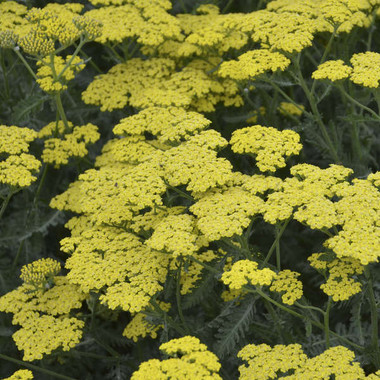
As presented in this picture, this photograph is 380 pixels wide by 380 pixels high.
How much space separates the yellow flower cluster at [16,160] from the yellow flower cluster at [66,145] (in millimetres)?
271

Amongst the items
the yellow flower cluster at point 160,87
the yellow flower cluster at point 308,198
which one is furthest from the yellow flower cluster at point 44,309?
the yellow flower cluster at point 160,87

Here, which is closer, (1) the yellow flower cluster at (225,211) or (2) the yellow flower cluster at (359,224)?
(2) the yellow flower cluster at (359,224)

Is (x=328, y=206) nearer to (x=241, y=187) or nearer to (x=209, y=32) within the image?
(x=241, y=187)

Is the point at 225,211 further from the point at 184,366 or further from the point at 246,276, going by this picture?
the point at 184,366

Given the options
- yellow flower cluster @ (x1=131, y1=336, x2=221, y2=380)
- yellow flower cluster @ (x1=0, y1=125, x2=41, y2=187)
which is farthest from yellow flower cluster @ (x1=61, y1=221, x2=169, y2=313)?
yellow flower cluster @ (x1=0, y1=125, x2=41, y2=187)

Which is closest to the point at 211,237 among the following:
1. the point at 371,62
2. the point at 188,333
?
the point at 188,333

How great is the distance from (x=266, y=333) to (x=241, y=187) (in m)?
1.14

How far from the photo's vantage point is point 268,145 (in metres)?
4.34

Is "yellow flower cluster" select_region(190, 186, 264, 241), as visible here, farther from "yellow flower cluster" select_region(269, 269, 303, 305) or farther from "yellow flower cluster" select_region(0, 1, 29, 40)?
"yellow flower cluster" select_region(0, 1, 29, 40)

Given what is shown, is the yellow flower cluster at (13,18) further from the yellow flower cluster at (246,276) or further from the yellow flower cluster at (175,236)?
the yellow flower cluster at (246,276)

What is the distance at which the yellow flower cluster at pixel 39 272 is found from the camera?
4496 millimetres

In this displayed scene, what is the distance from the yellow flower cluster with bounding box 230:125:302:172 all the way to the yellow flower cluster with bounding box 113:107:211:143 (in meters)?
0.33

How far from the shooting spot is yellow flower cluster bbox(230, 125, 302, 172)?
4.24 metres

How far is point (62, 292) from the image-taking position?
4.58 meters
